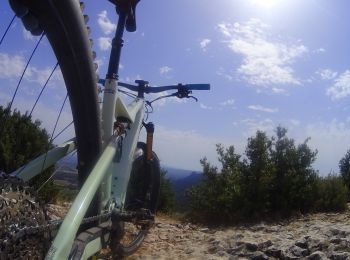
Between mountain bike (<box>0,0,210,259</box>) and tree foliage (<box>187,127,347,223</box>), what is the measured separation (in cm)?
343

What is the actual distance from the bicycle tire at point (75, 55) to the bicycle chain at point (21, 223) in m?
0.62

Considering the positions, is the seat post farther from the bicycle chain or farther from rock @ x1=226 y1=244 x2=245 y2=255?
rock @ x1=226 y1=244 x2=245 y2=255

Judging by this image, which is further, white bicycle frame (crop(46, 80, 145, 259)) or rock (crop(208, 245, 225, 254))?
rock (crop(208, 245, 225, 254))

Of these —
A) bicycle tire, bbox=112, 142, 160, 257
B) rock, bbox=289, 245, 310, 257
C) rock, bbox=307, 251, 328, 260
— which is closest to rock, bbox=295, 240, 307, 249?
rock, bbox=289, 245, 310, 257

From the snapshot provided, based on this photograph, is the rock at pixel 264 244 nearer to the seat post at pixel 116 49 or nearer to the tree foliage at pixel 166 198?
the seat post at pixel 116 49

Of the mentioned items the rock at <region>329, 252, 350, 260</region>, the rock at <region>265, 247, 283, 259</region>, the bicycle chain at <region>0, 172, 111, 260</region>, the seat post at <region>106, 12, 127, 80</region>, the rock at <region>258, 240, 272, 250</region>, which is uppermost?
the seat post at <region>106, 12, 127, 80</region>

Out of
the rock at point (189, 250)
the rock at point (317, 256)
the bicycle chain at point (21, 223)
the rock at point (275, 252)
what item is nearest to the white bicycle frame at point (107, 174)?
the bicycle chain at point (21, 223)

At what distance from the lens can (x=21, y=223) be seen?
1.81 meters

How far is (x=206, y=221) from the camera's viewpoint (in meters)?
7.36

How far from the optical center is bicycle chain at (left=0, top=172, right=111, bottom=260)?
5.67 ft

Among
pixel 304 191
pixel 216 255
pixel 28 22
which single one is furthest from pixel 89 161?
pixel 304 191

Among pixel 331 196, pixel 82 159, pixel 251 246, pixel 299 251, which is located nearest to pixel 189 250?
pixel 251 246

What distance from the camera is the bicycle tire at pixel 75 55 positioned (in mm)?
1967

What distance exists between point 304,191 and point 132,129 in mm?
4687
